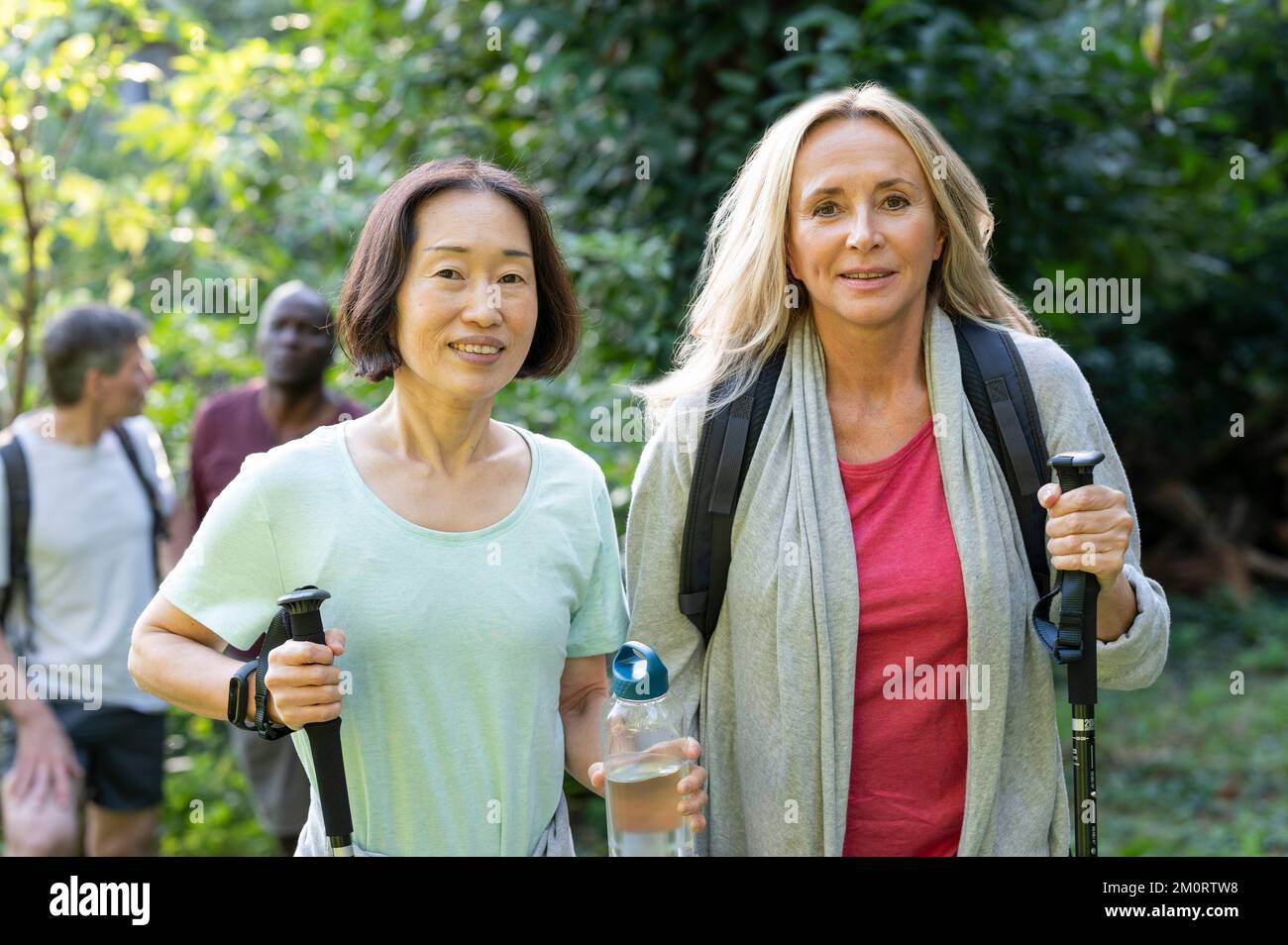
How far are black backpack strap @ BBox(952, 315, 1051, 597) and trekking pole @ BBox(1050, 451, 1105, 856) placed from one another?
0.71 ft

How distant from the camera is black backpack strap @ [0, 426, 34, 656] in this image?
440 centimetres

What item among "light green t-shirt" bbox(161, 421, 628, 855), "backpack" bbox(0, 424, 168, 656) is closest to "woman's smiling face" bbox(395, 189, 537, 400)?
"light green t-shirt" bbox(161, 421, 628, 855)

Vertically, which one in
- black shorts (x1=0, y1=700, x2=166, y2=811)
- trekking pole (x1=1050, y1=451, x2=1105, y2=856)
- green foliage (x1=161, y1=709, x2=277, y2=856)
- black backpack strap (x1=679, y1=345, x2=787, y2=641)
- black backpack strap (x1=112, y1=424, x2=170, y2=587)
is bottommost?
green foliage (x1=161, y1=709, x2=277, y2=856)

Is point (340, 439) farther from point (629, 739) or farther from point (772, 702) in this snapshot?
point (772, 702)

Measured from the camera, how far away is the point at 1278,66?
691 cm

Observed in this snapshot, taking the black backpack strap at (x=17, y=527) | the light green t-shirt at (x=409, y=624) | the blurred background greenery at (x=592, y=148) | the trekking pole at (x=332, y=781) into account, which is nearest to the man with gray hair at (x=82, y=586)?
the black backpack strap at (x=17, y=527)

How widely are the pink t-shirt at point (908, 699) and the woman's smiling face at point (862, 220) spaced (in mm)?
382

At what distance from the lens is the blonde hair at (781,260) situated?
2.46 meters

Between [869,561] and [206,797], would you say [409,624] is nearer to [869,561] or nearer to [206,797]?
[869,561]

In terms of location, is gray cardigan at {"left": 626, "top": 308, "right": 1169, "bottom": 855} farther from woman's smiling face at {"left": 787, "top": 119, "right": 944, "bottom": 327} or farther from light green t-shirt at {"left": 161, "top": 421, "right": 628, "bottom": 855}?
light green t-shirt at {"left": 161, "top": 421, "right": 628, "bottom": 855}

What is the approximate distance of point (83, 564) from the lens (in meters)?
4.59

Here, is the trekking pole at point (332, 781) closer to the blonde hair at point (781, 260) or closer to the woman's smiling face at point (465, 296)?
the woman's smiling face at point (465, 296)
